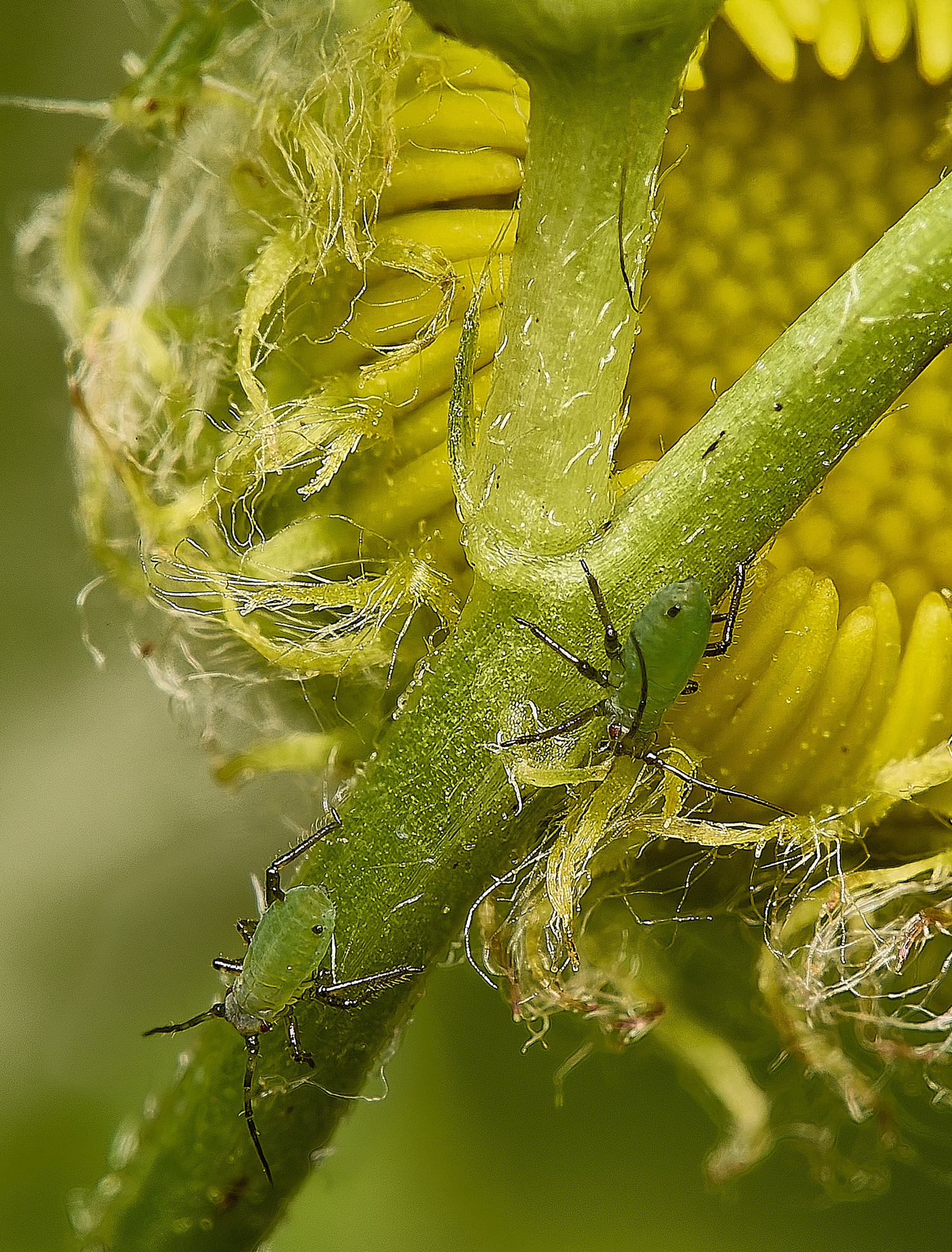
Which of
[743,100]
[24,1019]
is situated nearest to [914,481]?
[743,100]

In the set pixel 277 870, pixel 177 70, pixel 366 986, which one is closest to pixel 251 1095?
pixel 366 986

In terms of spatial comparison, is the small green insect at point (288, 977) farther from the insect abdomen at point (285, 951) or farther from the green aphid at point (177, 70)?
the green aphid at point (177, 70)

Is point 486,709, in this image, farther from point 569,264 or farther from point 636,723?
point 569,264

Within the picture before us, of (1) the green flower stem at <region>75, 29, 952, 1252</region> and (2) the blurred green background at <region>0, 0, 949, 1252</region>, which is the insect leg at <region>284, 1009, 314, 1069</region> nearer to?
(1) the green flower stem at <region>75, 29, 952, 1252</region>

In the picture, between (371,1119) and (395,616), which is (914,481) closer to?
(395,616)

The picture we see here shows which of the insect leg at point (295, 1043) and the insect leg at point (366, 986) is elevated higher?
the insect leg at point (366, 986)

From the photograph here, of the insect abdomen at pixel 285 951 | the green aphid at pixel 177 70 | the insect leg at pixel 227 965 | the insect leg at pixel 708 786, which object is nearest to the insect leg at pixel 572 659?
the insect leg at pixel 708 786

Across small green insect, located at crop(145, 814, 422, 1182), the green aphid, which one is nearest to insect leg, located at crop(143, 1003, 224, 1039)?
small green insect, located at crop(145, 814, 422, 1182)
